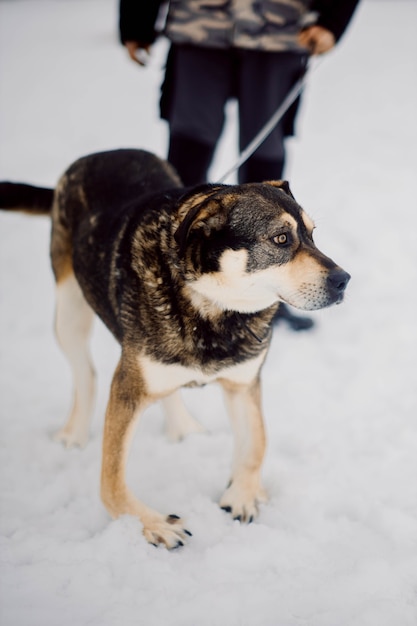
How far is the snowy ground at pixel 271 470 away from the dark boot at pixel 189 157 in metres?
1.10

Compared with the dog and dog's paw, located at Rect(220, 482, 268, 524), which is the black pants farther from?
dog's paw, located at Rect(220, 482, 268, 524)

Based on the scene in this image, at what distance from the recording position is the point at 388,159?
5.97 metres

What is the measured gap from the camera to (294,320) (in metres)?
3.65

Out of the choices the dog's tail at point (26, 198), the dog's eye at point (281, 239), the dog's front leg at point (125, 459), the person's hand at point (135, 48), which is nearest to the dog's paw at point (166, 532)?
the dog's front leg at point (125, 459)

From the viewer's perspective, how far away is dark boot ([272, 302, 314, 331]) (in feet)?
11.9

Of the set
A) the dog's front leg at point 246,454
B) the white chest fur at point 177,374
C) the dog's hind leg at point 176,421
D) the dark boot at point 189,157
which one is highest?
the dark boot at point 189,157

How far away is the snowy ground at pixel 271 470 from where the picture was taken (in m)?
1.91

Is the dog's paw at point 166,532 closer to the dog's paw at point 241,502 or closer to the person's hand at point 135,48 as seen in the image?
the dog's paw at point 241,502

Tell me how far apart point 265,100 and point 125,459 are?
6.15 ft

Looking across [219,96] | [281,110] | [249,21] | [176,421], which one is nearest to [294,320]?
[176,421]

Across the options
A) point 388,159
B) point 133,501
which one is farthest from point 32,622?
point 388,159

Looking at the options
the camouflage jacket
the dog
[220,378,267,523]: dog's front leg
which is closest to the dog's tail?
the dog

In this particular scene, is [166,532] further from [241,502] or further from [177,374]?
[177,374]

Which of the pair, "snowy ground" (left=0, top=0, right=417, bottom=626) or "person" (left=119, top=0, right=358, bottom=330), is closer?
"snowy ground" (left=0, top=0, right=417, bottom=626)
